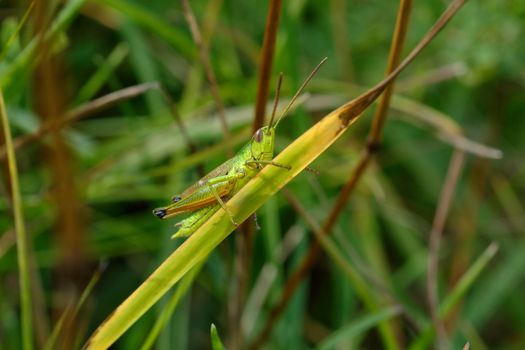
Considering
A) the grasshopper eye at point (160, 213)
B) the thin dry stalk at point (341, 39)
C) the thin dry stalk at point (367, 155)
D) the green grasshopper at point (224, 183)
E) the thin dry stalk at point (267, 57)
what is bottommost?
the thin dry stalk at point (367, 155)

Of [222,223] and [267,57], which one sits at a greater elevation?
[267,57]

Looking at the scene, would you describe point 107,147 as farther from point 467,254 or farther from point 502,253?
point 502,253

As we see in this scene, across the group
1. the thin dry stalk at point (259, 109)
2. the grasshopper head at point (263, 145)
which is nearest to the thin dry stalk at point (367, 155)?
the thin dry stalk at point (259, 109)

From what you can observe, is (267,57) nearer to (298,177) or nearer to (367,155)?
(367,155)

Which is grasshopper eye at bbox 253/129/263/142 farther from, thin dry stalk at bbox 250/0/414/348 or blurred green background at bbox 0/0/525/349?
blurred green background at bbox 0/0/525/349

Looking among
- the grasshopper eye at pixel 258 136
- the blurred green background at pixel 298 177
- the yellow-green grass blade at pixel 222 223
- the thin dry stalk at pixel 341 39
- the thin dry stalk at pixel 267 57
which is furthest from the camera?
the thin dry stalk at pixel 341 39

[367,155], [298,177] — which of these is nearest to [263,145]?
[367,155]

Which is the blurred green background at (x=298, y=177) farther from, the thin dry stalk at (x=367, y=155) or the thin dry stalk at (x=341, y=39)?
the thin dry stalk at (x=367, y=155)
